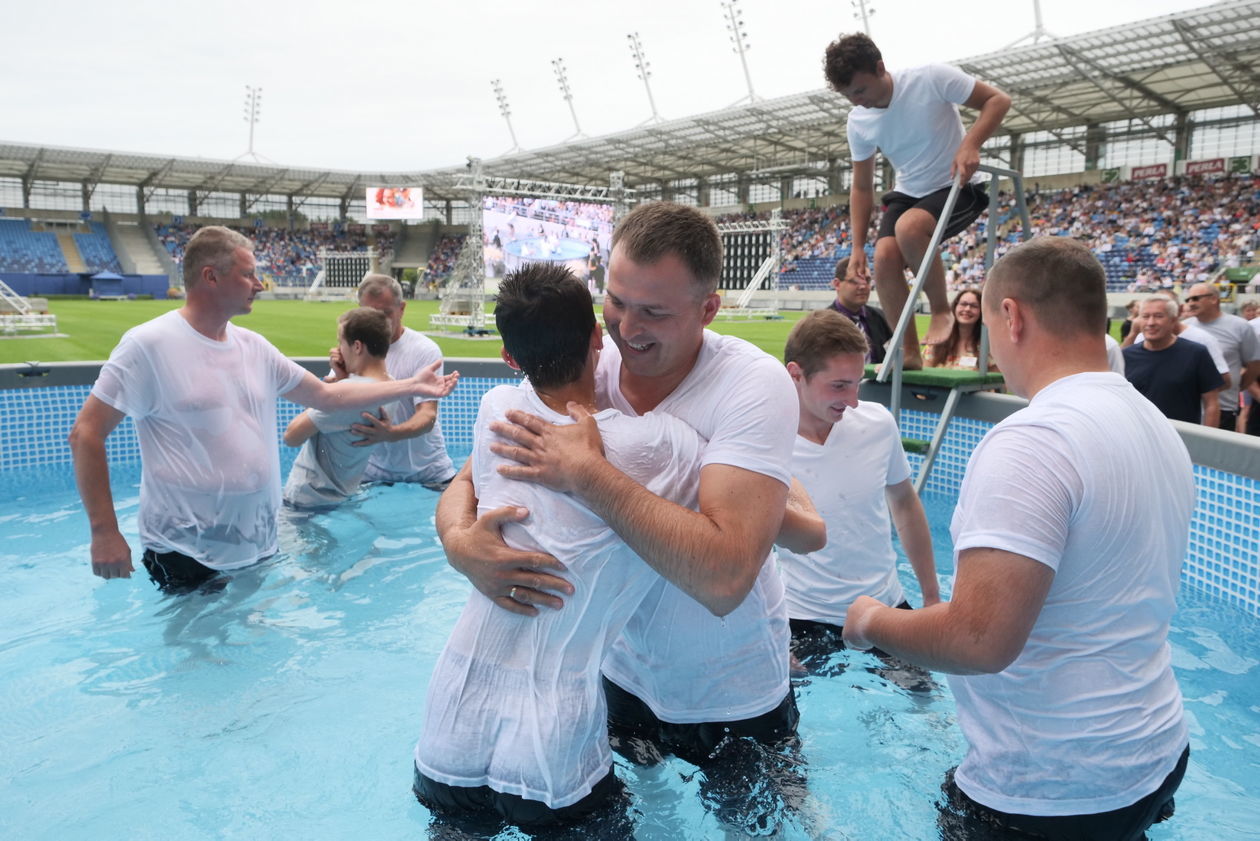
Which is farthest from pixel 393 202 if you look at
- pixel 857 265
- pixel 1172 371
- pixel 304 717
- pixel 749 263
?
pixel 304 717

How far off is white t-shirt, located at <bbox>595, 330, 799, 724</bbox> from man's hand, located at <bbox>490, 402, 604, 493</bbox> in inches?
12.0

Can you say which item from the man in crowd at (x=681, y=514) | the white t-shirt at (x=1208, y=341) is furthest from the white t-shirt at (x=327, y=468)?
the white t-shirt at (x=1208, y=341)

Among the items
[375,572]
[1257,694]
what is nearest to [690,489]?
[1257,694]

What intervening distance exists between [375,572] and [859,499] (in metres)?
3.82

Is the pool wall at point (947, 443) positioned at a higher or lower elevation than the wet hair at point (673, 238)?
lower

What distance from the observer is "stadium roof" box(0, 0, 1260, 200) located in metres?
31.2

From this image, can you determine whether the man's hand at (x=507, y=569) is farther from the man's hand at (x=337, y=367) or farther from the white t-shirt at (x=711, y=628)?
the man's hand at (x=337, y=367)

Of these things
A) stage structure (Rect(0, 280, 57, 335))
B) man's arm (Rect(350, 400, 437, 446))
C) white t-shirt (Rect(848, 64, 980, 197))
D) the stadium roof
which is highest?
the stadium roof

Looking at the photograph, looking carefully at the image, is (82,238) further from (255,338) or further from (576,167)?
(255,338)

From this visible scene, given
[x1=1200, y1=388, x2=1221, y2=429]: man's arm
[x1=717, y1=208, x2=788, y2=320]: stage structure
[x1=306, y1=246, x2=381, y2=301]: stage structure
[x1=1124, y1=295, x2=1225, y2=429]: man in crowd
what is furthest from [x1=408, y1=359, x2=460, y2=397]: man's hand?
[x1=306, y1=246, x2=381, y2=301]: stage structure

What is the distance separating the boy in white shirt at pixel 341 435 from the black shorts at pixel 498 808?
13.4ft

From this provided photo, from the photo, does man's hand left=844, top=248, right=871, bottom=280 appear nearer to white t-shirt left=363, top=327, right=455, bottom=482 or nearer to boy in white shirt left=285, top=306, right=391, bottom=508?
white t-shirt left=363, top=327, right=455, bottom=482

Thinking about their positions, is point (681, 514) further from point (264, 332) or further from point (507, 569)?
point (264, 332)

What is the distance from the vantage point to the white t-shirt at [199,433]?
400 centimetres
